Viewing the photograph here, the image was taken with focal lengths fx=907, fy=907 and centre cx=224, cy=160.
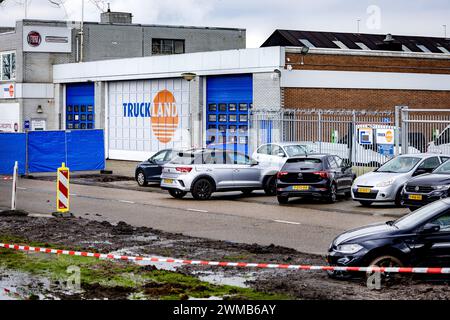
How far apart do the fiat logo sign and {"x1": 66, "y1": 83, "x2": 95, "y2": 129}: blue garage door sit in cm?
330

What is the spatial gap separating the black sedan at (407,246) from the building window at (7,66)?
47017 mm

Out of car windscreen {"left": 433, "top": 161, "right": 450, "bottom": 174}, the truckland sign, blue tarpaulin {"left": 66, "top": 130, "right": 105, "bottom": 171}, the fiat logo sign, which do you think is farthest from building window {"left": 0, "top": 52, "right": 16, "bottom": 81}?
car windscreen {"left": 433, "top": 161, "right": 450, "bottom": 174}

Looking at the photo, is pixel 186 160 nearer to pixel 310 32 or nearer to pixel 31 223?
pixel 31 223

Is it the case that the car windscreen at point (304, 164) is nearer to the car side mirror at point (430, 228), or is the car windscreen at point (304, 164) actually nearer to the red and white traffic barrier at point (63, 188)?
the red and white traffic barrier at point (63, 188)

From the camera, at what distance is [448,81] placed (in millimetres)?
45500

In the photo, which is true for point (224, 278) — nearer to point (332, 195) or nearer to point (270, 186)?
point (332, 195)

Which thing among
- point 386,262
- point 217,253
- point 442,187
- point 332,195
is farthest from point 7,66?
point 386,262

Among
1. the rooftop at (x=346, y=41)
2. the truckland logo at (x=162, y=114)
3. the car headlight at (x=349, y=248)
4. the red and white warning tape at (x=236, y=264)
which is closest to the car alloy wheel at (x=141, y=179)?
the truckland logo at (x=162, y=114)

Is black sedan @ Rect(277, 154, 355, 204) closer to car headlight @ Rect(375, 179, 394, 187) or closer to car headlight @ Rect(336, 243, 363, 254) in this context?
car headlight @ Rect(375, 179, 394, 187)

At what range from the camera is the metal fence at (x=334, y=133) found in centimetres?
3306

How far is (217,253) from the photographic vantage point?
1576 cm

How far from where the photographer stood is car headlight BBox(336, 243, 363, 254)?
42.3ft
